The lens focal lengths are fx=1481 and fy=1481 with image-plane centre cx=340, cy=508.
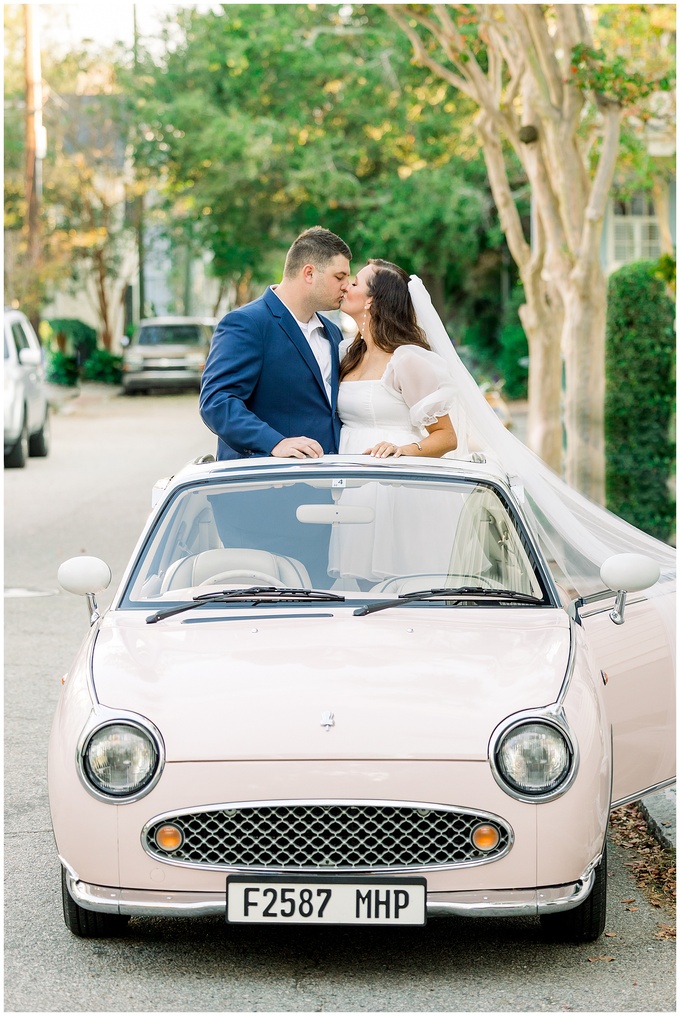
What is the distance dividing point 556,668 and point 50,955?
1671 mm

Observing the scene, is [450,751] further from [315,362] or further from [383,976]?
[315,362]

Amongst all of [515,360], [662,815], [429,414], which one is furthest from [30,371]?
[662,815]

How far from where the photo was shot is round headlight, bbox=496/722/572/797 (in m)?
3.89

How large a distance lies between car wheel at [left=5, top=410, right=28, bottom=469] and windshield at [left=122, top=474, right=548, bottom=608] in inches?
592

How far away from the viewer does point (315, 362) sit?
620cm

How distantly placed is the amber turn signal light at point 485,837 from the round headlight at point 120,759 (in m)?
0.86

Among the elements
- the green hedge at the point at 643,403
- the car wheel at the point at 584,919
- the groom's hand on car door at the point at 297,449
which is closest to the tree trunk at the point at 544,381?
the green hedge at the point at 643,403

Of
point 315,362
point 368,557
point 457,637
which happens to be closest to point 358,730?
point 457,637

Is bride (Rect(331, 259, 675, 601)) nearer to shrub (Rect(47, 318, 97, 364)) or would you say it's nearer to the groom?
the groom

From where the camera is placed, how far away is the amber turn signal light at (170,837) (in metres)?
3.91

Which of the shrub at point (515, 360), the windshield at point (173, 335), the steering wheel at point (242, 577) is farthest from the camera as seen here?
the windshield at point (173, 335)

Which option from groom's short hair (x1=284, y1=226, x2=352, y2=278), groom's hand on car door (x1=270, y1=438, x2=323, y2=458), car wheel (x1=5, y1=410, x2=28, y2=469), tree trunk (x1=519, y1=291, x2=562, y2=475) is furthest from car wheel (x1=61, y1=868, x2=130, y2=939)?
car wheel (x1=5, y1=410, x2=28, y2=469)

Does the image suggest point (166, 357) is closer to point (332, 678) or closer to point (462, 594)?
point (462, 594)

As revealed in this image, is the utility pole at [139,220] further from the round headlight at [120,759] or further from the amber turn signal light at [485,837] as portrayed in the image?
the amber turn signal light at [485,837]
